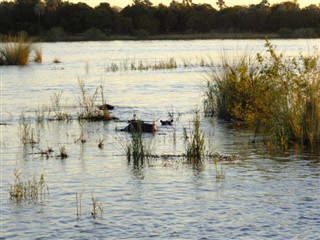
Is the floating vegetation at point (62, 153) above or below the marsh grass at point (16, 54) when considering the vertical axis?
below

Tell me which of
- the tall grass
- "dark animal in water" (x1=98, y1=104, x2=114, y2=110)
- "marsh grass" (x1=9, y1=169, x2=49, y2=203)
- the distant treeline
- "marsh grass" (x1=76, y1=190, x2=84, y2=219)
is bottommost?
"marsh grass" (x1=76, y1=190, x2=84, y2=219)

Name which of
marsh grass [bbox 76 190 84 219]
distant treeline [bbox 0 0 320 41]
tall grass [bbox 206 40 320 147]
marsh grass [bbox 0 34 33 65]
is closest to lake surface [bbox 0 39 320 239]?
marsh grass [bbox 76 190 84 219]

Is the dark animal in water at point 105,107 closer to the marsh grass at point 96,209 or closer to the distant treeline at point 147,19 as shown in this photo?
the marsh grass at point 96,209

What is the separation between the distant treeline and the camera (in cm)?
10769

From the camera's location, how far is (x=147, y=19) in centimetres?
10900

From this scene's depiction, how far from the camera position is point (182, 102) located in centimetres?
2650

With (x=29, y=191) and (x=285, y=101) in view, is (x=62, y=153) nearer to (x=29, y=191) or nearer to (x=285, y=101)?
Result: (x=29, y=191)

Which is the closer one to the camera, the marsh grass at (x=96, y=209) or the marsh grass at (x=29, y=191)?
the marsh grass at (x=96, y=209)

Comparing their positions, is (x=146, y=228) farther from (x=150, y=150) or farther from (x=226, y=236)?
(x=150, y=150)

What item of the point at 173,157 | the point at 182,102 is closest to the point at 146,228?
the point at 173,157

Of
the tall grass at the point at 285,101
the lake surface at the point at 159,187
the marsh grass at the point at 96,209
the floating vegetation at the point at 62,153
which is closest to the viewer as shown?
the lake surface at the point at 159,187

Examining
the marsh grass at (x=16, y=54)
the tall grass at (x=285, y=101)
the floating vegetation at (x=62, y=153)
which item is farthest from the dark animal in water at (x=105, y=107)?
the marsh grass at (x=16, y=54)

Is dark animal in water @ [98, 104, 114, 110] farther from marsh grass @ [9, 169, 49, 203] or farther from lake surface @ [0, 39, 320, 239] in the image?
marsh grass @ [9, 169, 49, 203]

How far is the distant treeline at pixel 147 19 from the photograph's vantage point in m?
108
